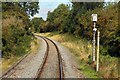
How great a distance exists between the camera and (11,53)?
25453 mm

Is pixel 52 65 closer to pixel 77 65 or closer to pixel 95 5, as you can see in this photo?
pixel 77 65

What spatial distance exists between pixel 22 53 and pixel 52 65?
7679 millimetres

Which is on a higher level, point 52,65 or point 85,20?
point 85,20

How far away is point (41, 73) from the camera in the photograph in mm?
16750

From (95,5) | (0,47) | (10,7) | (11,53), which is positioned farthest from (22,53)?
(95,5)

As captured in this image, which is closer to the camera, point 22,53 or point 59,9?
point 22,53

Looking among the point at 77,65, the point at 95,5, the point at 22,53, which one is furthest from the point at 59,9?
the point at 77,65

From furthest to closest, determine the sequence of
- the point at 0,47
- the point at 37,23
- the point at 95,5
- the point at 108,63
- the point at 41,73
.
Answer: the point at 37,23 < the point at 95,5 < the point at 0,47 < the point at 108,63 < the point at 41,73

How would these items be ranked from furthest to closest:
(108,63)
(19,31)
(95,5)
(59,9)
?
(59,9), (95,5), (19,31), (108,63)

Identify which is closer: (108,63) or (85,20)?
(108,63)

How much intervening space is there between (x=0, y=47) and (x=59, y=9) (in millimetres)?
75486

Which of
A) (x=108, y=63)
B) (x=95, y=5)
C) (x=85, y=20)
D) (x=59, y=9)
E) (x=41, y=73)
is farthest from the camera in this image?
(x=59, y=9)

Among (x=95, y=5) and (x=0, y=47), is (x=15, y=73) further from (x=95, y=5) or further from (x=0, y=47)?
(x=95, y=5)

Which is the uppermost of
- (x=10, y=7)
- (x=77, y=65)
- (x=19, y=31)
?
(x=10, y=7)
